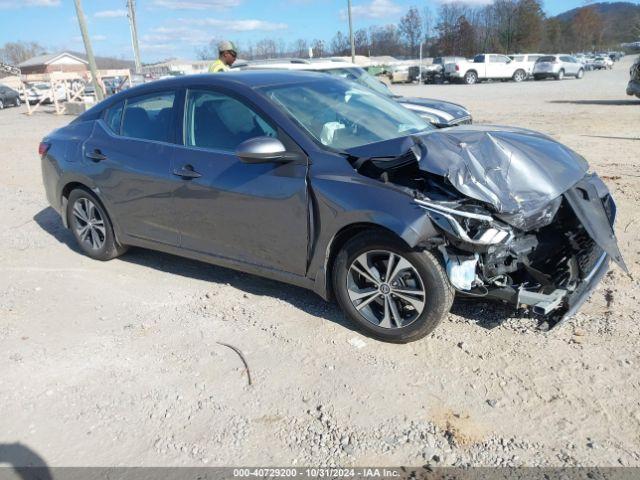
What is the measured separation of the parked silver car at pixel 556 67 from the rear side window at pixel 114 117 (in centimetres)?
4044

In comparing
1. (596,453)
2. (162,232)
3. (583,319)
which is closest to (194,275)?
(162,232)

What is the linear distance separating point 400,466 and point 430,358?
978 millimetres

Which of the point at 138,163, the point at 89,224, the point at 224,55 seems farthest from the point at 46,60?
the point at 138,163

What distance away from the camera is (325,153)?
3.80 metres

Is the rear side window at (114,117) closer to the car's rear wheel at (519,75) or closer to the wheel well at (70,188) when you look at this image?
the wheel well at (70,188)

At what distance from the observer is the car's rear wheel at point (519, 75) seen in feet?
137

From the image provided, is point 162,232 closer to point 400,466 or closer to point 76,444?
point 76,444

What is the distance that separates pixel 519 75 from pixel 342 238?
139 feet

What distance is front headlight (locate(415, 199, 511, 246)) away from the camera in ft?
10.7

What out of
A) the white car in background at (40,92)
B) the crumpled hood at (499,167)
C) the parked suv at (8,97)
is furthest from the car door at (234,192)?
the parked suv at (8,97)

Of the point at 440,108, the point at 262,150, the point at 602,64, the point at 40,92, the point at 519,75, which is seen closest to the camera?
the point at 262,150

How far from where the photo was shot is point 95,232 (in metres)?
5.51

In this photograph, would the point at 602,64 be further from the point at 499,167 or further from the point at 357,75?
the point at 499,167

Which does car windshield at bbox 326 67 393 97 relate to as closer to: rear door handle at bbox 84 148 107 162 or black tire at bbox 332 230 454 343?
rear door handle at bbox 84 148 107 162
